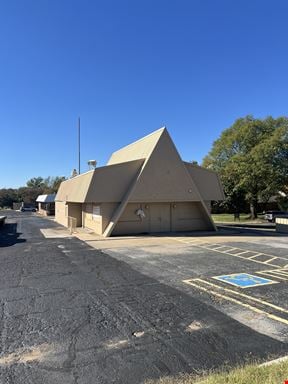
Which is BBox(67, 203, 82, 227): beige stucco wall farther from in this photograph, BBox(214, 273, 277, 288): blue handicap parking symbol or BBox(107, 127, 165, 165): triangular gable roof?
BBox(214, 273, 277, 288): blue handicap parking symbol

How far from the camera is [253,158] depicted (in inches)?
1480

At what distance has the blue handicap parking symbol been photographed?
868cm

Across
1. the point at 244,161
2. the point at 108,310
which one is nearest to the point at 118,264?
the point at 108,310

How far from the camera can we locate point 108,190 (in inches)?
827

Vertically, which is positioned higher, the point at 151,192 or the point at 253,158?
the point at 253,158

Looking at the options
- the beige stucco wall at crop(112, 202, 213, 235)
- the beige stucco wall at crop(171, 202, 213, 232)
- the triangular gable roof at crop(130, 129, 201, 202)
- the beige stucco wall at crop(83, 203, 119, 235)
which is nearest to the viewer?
the triangular gable roof at crop(130, 129, 201, 202)

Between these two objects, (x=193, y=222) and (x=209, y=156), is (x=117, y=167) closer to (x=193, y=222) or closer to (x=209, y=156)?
(x=193, y=222)

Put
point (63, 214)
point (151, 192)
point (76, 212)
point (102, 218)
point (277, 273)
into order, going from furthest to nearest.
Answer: point (63, 214) → point (76, 212) → point (102, 218) → point (151, 192) → point (277, 273)

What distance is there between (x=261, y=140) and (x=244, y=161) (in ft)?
11.8

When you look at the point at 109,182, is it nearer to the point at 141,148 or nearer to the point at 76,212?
the point at 141,148

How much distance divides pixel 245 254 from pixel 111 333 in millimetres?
9466

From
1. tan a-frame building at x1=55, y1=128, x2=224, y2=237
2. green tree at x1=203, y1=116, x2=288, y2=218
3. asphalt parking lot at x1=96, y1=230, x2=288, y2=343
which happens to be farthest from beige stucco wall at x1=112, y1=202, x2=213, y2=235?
green tree at x1=203, y1=116, x2=288, y2=218

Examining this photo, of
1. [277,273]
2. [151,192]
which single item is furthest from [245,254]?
[151,192]

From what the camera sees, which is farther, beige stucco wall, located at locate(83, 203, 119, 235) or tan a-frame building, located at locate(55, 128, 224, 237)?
beige stucco wall, located at locate(83, 203, 119, 235)
